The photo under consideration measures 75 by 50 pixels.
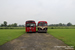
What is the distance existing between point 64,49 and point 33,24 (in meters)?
15.9

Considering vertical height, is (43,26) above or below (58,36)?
above

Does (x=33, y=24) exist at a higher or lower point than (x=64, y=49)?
higher

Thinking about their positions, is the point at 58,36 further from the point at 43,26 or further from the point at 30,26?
the point at 30,26

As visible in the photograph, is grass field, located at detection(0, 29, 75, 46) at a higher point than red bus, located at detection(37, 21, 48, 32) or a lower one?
lower

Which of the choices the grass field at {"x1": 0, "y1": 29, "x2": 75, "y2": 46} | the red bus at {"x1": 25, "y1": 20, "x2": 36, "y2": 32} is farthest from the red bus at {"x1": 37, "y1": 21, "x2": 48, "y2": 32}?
the grass field at {"x1": 0, "y1": 29, "x2": 75, "y2": 46}

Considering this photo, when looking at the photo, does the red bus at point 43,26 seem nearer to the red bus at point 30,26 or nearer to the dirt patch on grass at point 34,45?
the red bus at point 30,26

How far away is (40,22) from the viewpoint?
21.9 metres

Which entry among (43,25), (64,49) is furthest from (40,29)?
(64,49)

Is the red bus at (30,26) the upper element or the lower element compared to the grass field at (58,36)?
upper

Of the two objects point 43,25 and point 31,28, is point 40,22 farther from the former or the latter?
point 31,28

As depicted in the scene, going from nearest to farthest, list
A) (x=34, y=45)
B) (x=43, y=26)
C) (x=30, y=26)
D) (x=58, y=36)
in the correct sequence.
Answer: (x=34, y=45) < (x=58, y=36) < (x=30, y=26) < (x=43, y=26)

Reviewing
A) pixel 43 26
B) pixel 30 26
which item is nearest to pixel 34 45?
pixel 30 26

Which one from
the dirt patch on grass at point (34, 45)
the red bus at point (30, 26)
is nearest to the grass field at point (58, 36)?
the dirt patch on grass at point (34, 45)

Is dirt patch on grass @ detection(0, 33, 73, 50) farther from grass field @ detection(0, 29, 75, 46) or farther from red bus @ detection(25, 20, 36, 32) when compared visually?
red bus @ detection(25, 20, 36, 32)
